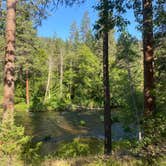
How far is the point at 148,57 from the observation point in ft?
23.1

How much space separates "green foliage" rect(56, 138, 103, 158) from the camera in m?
13.7

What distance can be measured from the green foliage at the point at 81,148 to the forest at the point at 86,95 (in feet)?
0.14

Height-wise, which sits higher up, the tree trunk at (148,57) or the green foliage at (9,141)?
the tree trunk at (148,57)

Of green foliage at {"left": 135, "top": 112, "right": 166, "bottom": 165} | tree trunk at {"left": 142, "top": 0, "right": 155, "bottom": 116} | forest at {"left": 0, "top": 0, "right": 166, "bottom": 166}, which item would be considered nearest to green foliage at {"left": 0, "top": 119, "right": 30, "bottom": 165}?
forest at {"left": 0, "top": 0, "right": 166, "bottom": 166}

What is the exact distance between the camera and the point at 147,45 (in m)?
7.02

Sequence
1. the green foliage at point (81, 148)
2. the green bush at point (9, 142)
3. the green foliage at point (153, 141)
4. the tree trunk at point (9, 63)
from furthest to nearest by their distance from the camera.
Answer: the green foliage at point (81, 148) < the tree trunk at point (9, 63) < the green bush at point (9, 142) < the green foliage at point (153, 141)

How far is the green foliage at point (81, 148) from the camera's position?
13664 millimetres

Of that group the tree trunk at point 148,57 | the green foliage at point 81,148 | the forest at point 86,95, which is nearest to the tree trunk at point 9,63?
the forest at point 86,95

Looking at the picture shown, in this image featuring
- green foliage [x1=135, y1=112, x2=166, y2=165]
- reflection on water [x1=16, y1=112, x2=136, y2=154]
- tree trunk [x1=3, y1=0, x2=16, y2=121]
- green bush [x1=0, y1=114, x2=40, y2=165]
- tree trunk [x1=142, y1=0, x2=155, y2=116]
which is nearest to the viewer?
green foliage [x1=135, y1=112, x2=166, y2=165]

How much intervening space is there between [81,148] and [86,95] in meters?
31.6

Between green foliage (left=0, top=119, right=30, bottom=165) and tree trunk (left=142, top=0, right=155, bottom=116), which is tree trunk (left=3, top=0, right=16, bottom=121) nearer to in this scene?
green foliage (left=0, top=119, right=30, bottom=165)

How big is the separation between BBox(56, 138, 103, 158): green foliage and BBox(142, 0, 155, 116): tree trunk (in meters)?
6.82

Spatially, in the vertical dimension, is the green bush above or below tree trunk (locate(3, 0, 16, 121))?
below

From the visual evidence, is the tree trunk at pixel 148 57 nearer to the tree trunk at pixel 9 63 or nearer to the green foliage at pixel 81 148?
the tree trunk at pixel 9 63
